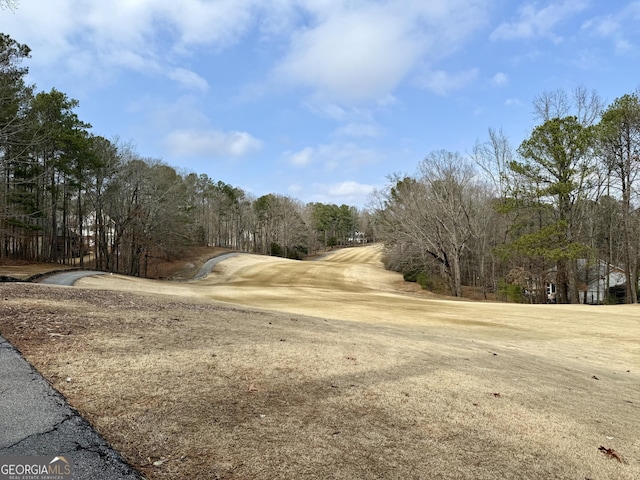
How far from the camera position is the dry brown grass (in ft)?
8.82

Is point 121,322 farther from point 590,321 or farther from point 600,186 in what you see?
point 600,186

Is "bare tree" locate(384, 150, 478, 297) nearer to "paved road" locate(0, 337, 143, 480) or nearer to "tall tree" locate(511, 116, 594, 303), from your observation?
"tall tree" locate(511, 116, 594, 303)

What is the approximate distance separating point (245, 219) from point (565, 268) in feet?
177

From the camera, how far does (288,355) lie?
531 cm

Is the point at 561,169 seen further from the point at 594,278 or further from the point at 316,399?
the point at 316,399

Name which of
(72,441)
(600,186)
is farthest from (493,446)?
(600,186)

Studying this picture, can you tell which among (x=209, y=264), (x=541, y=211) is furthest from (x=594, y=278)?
(x=209, y=264)

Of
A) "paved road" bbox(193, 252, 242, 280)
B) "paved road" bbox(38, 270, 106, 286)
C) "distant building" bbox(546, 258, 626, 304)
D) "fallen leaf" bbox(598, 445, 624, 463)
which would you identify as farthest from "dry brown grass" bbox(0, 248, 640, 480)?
"paved road" bbox(193, 252, 242, 280)

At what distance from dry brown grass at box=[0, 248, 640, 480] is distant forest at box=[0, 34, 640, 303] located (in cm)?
1830
